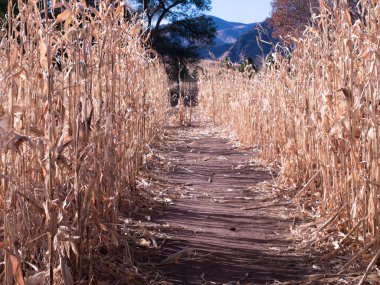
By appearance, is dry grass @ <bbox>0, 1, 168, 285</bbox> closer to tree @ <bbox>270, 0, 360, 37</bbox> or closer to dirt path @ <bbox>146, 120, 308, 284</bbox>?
dirt path @ <bbox>146, 120, 308, 284</bbox>

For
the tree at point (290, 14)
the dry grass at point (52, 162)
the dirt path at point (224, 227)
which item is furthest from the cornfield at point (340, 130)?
the tree at point (290, 14)

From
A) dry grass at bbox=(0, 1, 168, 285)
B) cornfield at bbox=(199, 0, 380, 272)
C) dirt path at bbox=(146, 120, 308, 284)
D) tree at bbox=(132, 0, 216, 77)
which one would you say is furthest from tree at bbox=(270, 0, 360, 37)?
dry grass at bbox=(0, 1, 168, 285)

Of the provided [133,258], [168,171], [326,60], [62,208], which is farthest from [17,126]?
[168,171]

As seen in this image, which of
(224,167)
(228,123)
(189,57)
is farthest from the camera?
(189,57)

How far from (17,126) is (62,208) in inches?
19.4

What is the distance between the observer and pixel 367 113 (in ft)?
8.64

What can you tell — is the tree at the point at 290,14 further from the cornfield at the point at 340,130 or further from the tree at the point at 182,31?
the cornfield at the point at 340,130

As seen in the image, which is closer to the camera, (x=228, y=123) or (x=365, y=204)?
(x=365, y=204)

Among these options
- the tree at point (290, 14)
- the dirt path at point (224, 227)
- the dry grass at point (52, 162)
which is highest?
the tree at point (290, 14)

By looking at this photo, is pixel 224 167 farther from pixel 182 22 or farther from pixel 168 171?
pixel 182 22

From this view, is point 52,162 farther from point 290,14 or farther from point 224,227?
point 290,14

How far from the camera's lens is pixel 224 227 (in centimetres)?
347

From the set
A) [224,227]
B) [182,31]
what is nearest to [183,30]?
[182,31]

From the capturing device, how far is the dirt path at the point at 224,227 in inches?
106
